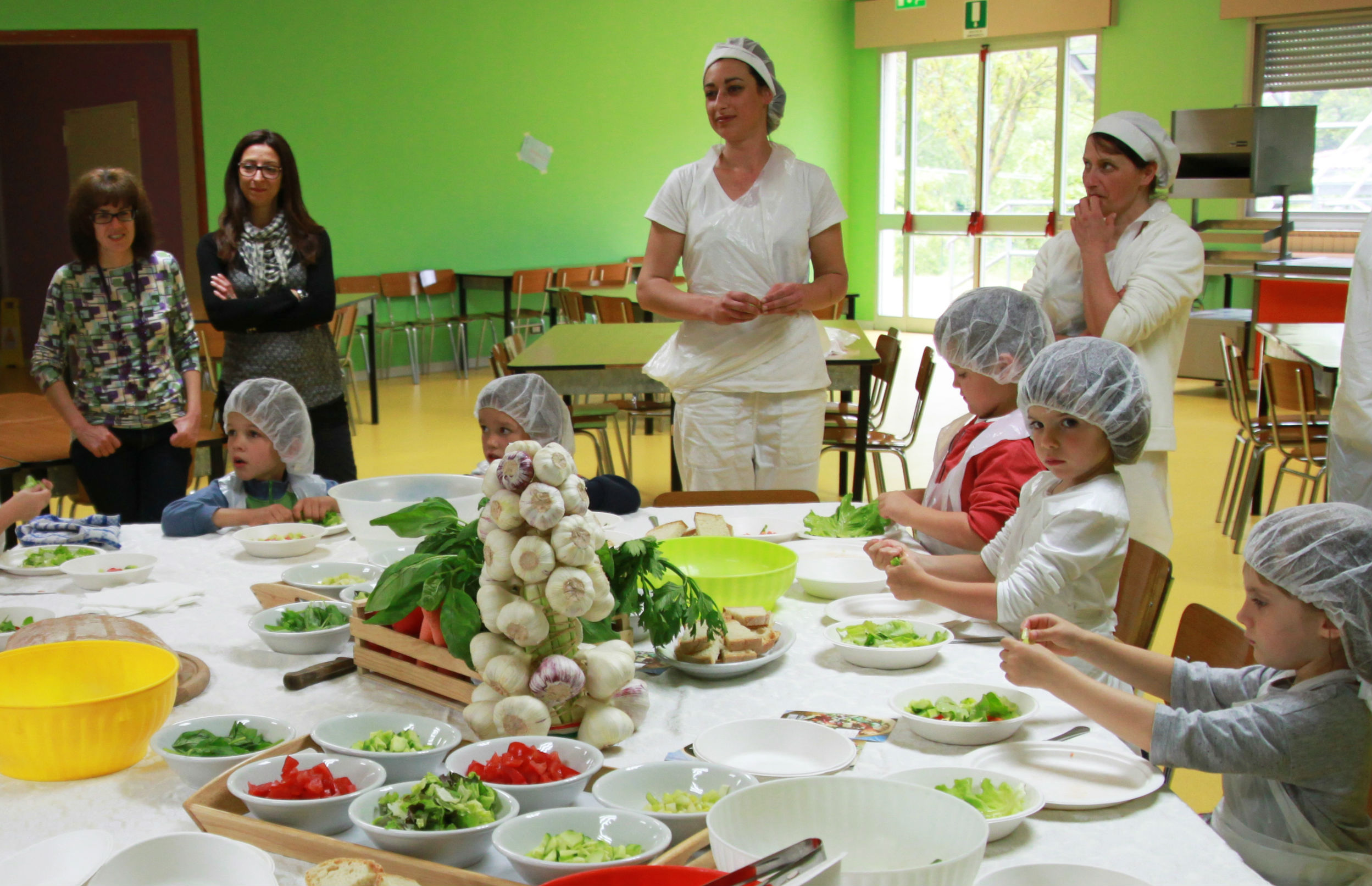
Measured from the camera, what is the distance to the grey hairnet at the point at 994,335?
6.93ft

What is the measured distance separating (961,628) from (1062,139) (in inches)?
432

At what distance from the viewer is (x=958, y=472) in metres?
2.18

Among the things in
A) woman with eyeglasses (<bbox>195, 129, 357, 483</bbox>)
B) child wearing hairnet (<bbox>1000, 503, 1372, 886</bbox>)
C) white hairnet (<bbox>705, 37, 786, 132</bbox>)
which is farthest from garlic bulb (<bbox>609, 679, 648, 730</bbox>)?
woman with eyeglasses (<bbox>195, 129, 357, 483</bbox>)

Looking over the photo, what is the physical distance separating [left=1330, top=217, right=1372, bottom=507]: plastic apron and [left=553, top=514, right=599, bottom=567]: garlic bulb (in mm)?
1600

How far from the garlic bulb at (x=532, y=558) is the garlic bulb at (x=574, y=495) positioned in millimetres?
49

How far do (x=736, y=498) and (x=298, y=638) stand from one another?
4.22 feet

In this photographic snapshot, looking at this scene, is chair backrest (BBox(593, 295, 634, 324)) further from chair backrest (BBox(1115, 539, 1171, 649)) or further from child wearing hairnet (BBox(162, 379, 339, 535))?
chair backrest (BBox(1115, 539, 1171, 649))

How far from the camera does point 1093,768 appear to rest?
4.14 ft

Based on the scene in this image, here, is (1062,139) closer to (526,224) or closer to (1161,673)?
(526,224)

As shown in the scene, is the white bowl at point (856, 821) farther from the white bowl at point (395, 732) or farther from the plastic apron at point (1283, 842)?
the plastic apron at point (1283, 842)

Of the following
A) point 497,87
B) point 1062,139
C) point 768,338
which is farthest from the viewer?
point 1062,139

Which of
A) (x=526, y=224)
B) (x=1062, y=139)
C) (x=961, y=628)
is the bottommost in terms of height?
(x=961, y=628)

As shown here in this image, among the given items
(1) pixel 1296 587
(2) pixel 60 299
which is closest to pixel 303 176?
(2) pixel 60 299

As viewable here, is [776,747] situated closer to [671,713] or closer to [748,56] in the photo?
[671,713]
